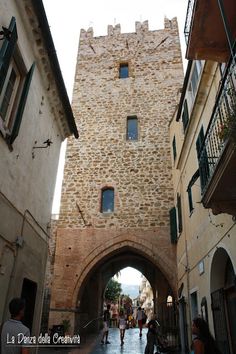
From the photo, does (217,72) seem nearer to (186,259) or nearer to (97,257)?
(186,259)

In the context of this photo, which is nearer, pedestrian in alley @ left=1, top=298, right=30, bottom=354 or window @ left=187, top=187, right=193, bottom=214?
pedestrian in alley @ left=1, top=298, right=30, bottom=354

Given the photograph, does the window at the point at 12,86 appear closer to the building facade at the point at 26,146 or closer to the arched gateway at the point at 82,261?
the building facade at the point at 26,146

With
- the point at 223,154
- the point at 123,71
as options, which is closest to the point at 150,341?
the point at 223,154

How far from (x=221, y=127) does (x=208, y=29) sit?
8.25 ft

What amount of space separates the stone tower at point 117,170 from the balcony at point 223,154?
337 inches

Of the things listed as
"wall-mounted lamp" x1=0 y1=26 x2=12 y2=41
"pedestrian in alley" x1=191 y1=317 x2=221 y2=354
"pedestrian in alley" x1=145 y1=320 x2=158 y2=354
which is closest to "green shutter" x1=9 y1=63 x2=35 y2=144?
"wall-mounted lamp" x1=0 y1=26 x2=12 y2=41

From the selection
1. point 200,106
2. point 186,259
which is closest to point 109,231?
point 186,259

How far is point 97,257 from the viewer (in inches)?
559

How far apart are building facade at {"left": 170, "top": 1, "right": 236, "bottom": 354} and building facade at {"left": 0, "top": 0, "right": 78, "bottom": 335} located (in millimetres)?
3113

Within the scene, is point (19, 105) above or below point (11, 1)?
below

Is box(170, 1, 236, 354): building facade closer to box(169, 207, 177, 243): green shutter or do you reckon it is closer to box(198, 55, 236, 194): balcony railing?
box(198, 55, 236, 194): balcony railing

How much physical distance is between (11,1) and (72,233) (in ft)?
36.3

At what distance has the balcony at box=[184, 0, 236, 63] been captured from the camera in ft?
19.5

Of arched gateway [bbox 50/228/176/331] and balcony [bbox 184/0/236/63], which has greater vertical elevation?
balcony [bbox 184/0/236/63]
